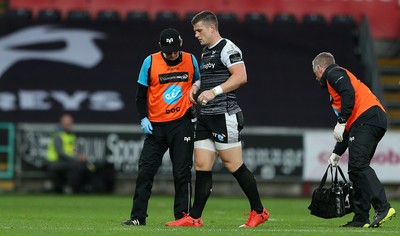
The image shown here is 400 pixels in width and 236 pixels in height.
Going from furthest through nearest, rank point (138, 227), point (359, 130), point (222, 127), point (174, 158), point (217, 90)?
point (174, 158) < point (359, 130) < point (222, 127) < point (138, 227) < point (217, 90)

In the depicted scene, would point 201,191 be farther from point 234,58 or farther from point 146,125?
point 234,58

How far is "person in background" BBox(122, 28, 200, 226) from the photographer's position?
12125mm

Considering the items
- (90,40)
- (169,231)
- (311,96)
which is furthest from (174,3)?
(169,231)

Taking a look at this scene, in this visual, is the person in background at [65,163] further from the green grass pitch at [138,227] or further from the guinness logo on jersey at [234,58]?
the guinness logo on jersey at [234,58]

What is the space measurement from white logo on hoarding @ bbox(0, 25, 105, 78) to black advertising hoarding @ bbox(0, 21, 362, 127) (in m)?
0.02

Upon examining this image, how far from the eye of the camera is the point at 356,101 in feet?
39.5

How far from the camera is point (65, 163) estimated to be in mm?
21938

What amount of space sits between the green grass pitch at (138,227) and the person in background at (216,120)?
0.36m

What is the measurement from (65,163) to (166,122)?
10042 millimetres

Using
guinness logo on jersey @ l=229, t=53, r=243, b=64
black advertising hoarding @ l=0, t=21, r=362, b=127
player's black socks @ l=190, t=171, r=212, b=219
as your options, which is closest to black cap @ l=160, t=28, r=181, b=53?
guinness logo on jersey @ l=229, t=53, r=243, b=64

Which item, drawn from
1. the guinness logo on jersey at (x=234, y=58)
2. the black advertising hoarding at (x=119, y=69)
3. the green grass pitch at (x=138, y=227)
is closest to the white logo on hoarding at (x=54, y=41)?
the black advertising hoarding at (x=119, y=69)

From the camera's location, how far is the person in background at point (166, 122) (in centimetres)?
1212

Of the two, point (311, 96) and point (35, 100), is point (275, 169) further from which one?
point (35, 100)

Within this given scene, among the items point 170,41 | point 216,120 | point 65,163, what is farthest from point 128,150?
point 216,120
